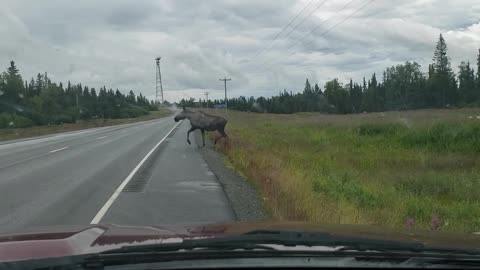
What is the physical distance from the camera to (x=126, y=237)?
3996 mm

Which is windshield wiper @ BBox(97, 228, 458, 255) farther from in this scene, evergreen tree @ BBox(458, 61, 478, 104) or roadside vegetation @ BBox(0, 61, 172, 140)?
evergreen tree @ BBox(458, 61, 478, 104)

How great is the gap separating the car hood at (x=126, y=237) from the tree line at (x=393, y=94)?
75739 millimetres

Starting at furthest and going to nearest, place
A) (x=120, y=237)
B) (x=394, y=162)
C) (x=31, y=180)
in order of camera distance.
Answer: (x=394, y=162), (x=31, y=180), (x=120, y=237)

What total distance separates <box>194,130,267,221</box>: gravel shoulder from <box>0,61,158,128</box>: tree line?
63.1 m

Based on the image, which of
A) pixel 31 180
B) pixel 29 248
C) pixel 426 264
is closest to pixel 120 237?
pixel 29 248

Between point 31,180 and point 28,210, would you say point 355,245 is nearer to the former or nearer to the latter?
point 28,210

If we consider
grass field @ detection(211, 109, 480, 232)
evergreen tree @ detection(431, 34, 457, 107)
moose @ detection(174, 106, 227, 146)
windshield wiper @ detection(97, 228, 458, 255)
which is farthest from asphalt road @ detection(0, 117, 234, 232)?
evergreen tree @ detection(431, 34, 457, 107)

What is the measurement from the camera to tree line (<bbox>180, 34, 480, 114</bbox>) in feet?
337

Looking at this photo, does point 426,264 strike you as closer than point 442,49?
Yes

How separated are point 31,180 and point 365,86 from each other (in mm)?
140021

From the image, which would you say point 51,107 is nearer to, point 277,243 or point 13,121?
point 13,121

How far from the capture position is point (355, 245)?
3578 millimetres

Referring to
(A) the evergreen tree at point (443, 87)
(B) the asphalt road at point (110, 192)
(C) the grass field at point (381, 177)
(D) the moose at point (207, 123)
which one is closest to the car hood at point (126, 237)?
(C) the grass field at point (381, 177)

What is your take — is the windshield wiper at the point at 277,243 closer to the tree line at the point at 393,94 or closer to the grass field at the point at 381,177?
the grass field at the point at 381,177
